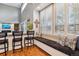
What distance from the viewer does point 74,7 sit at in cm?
355

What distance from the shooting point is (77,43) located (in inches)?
124

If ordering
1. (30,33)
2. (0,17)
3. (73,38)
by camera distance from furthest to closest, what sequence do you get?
1. (0,17)
2. (30,33)
3. (73,38)

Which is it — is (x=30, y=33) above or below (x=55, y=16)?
below

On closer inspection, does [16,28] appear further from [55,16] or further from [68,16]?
[68,16]

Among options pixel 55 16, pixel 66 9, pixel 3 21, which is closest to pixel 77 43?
pixel 66 9

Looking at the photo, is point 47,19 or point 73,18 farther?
point 47,19

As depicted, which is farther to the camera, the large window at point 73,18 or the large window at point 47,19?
the large window at point 47,19

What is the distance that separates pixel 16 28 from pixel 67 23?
36.2 ft

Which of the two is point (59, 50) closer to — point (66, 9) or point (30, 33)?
point (66, 9)

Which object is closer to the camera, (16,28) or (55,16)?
(55,16)

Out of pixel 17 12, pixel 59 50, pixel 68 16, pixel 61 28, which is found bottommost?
pixel 59 50

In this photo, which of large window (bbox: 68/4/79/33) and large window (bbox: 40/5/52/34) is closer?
large window (bbox: 68/4/79/33)

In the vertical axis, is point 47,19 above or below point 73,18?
above

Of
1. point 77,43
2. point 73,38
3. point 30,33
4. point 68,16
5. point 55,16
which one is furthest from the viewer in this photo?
point 30,33
